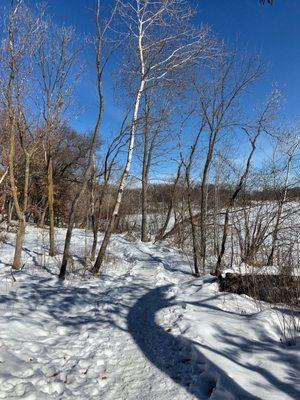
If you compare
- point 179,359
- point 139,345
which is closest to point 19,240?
point 139,345

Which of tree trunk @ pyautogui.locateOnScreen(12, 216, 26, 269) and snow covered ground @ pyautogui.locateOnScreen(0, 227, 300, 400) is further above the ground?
tree trunk @ pyautogui.locateOnScreen(12, 216, 26, 269)

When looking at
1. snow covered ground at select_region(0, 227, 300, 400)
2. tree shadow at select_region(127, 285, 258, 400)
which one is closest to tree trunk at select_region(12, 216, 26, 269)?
snow covered ground at select_region(0, 227, 300, 400)

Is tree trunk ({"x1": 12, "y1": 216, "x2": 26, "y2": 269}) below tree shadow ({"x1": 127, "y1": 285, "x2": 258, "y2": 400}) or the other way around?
the other way around

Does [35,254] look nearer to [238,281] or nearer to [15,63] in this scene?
[15,63]

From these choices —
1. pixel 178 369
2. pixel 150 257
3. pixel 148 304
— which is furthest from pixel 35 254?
pixel 178 369

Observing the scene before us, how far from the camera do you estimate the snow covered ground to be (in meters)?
3.95

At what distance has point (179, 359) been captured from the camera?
478 cm

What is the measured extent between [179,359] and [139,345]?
76cm

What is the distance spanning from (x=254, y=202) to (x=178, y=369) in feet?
28.8

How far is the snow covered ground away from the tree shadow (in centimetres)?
1

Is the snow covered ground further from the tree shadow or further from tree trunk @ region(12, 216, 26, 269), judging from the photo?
tree trunk @ region(12, 216, 26, 269)

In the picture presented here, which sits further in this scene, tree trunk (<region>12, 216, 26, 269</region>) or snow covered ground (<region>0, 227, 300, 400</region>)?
tree trunk (<region>12, 216, 26, 269</region>)

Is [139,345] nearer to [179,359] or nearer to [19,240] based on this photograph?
[179,359]

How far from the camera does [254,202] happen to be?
12523 mm
